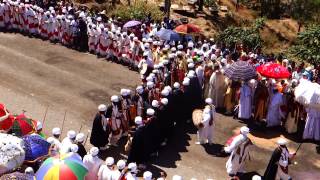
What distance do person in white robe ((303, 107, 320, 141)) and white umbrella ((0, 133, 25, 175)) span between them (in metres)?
7.51

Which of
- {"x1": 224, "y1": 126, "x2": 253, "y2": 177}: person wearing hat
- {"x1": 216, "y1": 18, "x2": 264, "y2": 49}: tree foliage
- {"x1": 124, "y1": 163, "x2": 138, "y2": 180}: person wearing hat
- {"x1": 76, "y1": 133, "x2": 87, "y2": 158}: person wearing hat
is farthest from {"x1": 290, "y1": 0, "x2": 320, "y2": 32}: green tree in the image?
{"x1": 124, "y1": 163, "x2": 138, "y2": 180}: person wearing hat

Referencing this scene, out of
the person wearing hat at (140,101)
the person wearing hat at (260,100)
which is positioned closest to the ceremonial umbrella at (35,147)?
the person wearing hat at (140,101)

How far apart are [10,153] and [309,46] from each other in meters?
15.7

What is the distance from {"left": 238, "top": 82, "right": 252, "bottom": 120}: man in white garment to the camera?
14297 millimetres

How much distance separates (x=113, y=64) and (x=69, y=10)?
12.9ft

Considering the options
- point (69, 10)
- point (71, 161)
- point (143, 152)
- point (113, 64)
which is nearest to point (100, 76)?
point (113, 64)

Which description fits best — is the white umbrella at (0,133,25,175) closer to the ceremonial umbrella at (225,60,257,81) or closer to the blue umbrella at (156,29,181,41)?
the ceremonial umbrella at (225,60,257,81)

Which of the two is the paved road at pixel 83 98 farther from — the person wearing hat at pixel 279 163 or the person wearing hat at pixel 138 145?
the person wearing hat at pixel 279 163

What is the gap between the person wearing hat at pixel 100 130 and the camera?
40.4 ft

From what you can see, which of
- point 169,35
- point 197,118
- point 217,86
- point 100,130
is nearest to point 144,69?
point 169,35

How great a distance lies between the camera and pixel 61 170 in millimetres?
9023

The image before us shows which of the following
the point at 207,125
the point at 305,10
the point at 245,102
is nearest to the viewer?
the point at 207,125

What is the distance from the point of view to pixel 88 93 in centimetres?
1625

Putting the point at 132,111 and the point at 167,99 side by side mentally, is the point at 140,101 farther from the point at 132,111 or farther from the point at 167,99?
the point at 167,99
